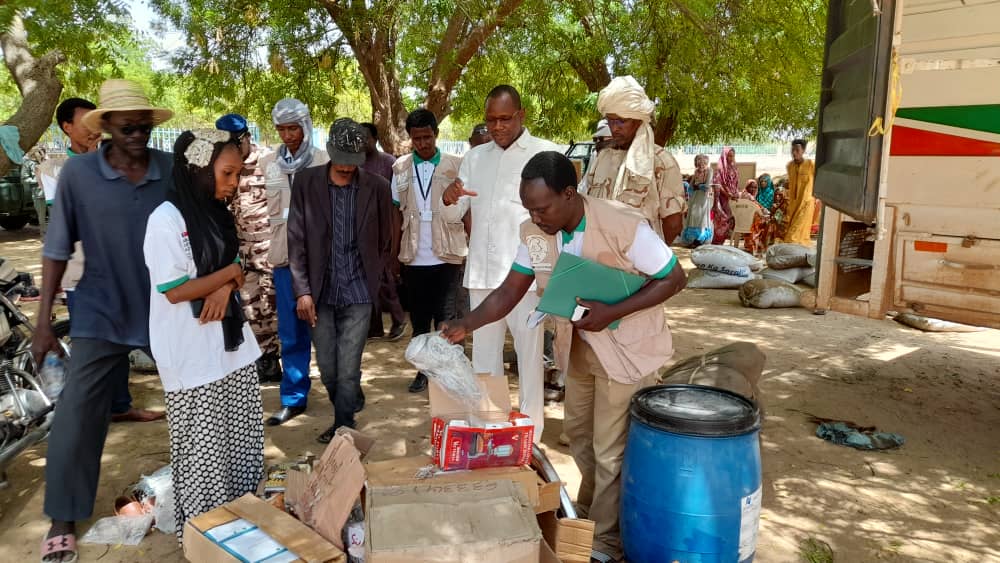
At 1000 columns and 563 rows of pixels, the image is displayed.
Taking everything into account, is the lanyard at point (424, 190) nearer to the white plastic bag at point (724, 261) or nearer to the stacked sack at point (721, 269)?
the stacked sack at point (721, 269)

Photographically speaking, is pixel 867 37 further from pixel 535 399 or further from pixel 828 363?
pixel 828 363

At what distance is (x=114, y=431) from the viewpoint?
4.71m

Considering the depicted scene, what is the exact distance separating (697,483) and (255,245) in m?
3.61

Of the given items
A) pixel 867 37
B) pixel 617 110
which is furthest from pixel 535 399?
pixel 867 37

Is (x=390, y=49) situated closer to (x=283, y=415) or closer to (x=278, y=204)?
(x=278, y=204)

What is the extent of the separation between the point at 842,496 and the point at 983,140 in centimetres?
203

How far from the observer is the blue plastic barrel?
2.73 m

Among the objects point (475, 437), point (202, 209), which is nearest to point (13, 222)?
point (202, 209)

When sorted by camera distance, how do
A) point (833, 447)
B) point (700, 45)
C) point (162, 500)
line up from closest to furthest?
point (162, 500), point (833, 447), point (700, 45)

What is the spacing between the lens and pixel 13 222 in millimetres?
15156

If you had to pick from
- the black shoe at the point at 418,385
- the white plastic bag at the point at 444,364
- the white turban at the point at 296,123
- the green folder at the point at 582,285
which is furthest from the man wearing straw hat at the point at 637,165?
the black shoe at the point at 418,385

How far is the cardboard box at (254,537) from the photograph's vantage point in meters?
2.61

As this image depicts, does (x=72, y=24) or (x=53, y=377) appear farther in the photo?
(x=72, y=24)

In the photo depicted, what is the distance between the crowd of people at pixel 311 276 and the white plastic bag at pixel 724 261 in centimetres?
591
